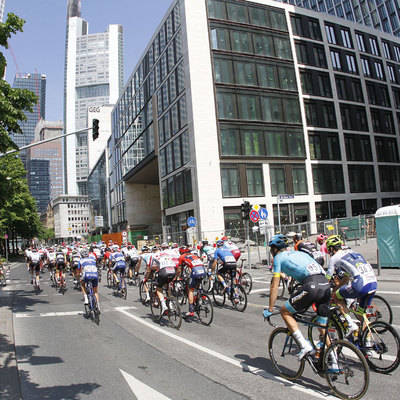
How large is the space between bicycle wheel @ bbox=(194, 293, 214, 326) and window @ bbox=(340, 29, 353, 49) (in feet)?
150

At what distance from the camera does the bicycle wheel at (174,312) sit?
8.27 m

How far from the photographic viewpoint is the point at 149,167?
51.5 metres

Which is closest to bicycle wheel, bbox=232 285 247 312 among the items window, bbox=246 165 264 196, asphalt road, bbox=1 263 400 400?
asphalt road, bbox=1 263 400 400

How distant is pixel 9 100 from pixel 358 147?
4073cm

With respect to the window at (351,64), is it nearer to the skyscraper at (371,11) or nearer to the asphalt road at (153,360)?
the skyscraper at (371,11)

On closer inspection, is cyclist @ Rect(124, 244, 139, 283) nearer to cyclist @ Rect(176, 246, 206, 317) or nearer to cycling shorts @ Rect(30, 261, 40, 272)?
cycling shorts @ Rect(30, 261, 40, 272)

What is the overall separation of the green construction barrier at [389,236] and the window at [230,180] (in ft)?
67.3

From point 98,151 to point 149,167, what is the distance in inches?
4661

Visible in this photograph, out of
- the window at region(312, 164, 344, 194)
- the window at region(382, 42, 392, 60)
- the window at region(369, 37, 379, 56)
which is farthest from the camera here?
the window at region(382, 42, 392, 60)

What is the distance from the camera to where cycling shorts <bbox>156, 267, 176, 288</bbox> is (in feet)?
29.0

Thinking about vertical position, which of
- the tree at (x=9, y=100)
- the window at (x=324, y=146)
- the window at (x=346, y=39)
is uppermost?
the window at (x=346, y=39)

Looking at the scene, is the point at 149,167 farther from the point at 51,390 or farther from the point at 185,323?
the point at 51,390

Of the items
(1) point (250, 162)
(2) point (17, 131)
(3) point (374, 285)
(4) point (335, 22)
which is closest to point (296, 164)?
(1) point (250, 162)

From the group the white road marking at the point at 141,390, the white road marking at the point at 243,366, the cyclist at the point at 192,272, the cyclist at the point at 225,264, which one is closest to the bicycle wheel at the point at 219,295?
the cyclist at the point at 225,264
